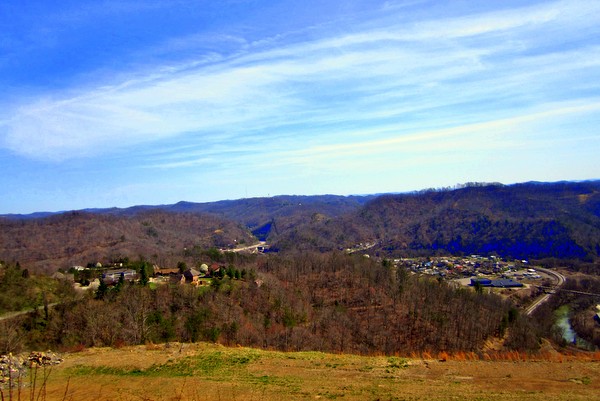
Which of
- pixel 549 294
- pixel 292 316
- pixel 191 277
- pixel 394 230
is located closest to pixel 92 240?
pixel 191 277

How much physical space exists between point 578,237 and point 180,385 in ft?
406

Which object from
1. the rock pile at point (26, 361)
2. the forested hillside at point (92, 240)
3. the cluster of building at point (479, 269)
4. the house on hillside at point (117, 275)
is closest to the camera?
the rock pile at point (26, 361)

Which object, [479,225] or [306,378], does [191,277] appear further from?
[479,225]

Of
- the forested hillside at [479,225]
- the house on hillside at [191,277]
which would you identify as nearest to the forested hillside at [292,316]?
the house on hillside at [191,277]

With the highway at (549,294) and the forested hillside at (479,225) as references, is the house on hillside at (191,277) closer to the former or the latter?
the highway at (549,294)

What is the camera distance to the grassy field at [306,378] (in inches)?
530

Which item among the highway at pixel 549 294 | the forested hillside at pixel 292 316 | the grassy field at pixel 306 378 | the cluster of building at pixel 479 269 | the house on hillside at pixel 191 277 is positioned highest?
the grassy field at pixel 306 378

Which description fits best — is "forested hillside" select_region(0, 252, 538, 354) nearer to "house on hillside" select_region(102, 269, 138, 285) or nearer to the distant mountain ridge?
"house on hillside" select_region(102, 269, 138, 285)

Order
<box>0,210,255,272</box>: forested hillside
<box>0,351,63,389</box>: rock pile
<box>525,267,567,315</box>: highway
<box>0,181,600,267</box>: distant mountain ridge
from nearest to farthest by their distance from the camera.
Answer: <box>0,351,63,389</box>: rock pile
<box>525,267,567,315</box>: highway
<box>0,210,255,272</box>: forested hillside
<box>0,181,600,267</box>: distant mountain ridge

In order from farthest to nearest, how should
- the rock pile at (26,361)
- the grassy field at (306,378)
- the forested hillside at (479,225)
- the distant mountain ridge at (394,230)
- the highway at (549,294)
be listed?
1. the forested hillside at (479,225)
2. the distant mountain ridge at (394,230)
3. the highway at (549,294)
4. the rock pile at (26,361)
5. the grassy field at (306,378)

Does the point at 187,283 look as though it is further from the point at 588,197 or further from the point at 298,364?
the point at 588,197

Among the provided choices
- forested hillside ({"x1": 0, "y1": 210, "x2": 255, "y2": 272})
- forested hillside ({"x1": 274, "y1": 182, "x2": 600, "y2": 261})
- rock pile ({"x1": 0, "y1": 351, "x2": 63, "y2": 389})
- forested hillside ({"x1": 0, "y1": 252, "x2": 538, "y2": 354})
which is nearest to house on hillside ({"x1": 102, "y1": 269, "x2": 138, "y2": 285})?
forested hillside ({"x1": 0, "y1": 252, "x2": 538, "y2": 354})

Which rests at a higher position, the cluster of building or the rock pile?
the rock pile

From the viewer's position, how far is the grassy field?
44.1 feet
